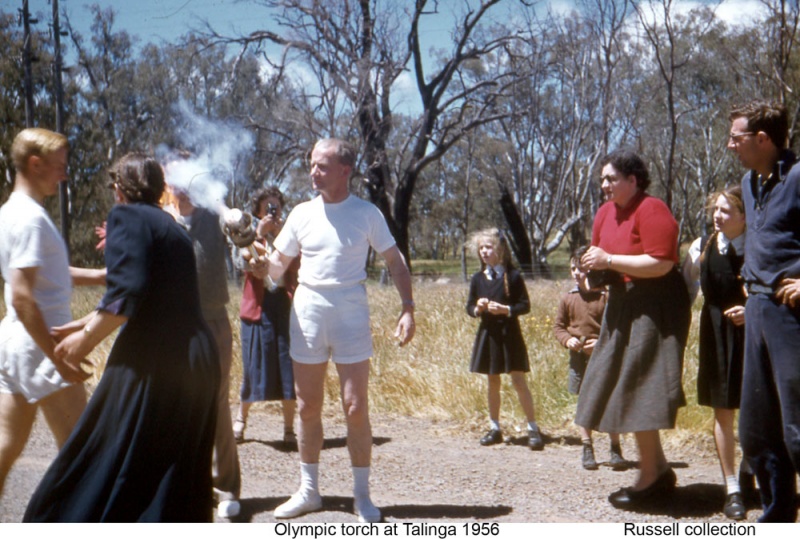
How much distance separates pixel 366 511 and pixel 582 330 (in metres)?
2.16

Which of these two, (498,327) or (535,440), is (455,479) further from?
(498,327)

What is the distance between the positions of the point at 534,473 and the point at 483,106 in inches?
727

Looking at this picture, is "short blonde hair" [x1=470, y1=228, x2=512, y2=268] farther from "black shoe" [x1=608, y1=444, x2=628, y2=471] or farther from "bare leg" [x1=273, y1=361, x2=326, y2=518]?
"bare leg" [x1=273, y1=361, x2=326, y2=518]

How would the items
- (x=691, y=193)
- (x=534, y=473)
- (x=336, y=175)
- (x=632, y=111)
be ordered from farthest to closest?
(x=691, y=193)
(x=632, y=111)
(x=534, y=473)
(x=336, y=175)

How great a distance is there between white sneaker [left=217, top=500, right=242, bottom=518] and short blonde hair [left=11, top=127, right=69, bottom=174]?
1.89 meters

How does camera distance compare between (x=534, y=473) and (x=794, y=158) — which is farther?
(x=534, y=473)

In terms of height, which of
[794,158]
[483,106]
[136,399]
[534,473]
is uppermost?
[483,106]

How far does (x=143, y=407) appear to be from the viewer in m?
3.35

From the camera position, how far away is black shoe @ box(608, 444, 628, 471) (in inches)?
228

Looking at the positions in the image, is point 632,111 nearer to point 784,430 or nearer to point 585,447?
point 585,447

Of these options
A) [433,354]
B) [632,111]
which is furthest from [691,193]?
[433,354]

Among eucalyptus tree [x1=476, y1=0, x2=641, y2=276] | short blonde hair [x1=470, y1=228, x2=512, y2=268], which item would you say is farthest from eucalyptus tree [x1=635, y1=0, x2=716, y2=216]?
short blonde hair [x1=470, y1=228, x2=512, y2=268]

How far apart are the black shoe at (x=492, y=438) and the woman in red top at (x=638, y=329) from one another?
1851 millimetres

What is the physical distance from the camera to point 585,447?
5.85 meters
